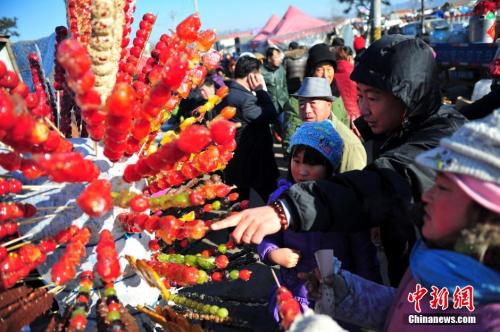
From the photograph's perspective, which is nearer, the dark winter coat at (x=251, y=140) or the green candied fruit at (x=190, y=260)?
the green candied fruit at (x=190, y=260)

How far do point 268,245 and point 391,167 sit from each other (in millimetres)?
777

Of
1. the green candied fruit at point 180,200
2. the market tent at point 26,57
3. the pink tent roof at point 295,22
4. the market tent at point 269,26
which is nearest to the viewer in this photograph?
the green candied fruit at point 180,200

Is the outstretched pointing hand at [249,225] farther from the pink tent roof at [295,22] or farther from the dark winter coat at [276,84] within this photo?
the pink tent roof at [295,22]

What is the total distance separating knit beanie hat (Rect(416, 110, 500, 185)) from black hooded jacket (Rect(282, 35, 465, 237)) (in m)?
0.44

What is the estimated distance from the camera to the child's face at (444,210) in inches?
39.2

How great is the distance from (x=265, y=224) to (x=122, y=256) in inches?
18.1

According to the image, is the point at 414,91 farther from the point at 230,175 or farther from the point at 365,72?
the point at 230,175

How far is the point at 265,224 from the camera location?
1.25 m

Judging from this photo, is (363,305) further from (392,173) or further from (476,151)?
(476,151)

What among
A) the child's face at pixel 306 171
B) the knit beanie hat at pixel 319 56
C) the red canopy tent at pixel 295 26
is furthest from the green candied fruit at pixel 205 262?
the red canopy tent at pixel 295 26

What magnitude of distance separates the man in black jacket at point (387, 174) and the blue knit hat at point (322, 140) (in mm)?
310

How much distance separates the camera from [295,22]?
24406 mm

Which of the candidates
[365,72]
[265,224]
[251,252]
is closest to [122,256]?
[265,224]

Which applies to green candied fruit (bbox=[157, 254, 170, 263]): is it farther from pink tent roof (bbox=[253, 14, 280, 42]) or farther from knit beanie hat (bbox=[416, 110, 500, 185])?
pink tent roof (bbox=[253, 14, 280, 42])
